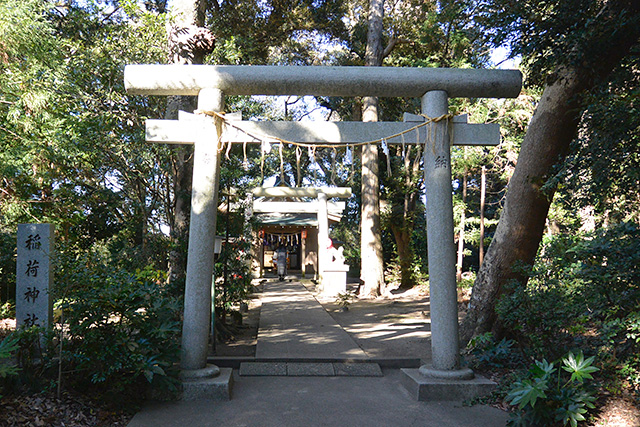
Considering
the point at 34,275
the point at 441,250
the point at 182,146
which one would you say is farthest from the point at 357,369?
the point at 182,146

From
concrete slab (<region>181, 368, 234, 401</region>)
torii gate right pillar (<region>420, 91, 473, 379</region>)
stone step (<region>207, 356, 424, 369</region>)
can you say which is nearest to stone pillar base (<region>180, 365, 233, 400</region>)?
concrete slab (<region>181, 368, 234, 401</region>)

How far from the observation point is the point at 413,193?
54.9 feet

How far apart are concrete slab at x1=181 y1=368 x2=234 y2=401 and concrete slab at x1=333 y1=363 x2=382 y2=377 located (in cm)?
165

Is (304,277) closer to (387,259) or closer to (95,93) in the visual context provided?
(387,259)

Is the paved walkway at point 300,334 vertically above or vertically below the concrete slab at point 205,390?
below

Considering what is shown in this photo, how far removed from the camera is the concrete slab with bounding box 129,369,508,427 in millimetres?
4105

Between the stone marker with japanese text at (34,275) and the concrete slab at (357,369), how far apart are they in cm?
356

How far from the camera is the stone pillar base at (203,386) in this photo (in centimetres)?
455

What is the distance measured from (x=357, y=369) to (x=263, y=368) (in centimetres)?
122

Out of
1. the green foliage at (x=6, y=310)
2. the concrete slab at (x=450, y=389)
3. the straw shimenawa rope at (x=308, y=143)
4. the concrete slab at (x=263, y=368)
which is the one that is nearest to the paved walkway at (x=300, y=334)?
the concrete slab at (x=263, y=368)

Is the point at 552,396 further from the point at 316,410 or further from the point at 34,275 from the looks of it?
the point at 34,275

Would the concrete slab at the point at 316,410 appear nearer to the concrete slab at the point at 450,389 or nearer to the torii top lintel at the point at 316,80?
the concrete slab at the point at 450,389

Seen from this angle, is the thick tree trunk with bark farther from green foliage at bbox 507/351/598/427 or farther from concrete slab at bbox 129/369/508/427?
green foliage at bbox 507/351/598/427

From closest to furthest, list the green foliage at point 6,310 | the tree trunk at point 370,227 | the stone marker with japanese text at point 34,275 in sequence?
1. the stone marker with japanese text at point 34,275
2. the green foliage at point 6,310
3. the tree trunk at point 370,227
